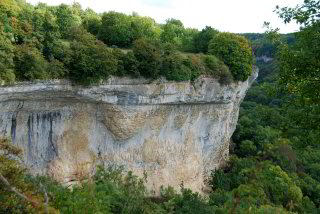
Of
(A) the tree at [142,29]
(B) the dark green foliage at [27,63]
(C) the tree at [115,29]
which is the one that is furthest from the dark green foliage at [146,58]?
(B) the dark green foliage at [27,63]

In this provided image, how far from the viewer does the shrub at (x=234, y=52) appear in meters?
22.5

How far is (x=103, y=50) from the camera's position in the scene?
16141 millimetres

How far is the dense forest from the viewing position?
26.2ft

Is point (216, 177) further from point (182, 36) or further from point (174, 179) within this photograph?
point (182, 36)

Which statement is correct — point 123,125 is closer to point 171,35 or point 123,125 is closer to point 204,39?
point 171,35

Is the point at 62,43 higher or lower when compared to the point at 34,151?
higher

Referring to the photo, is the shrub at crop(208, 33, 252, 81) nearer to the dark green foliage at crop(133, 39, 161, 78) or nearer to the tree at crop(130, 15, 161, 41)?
the tree at crop(130, 15, 161, 41)

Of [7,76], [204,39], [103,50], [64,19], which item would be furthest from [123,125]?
[204,39]

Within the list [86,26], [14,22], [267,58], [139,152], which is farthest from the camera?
[267,58]

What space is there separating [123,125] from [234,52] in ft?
26.2

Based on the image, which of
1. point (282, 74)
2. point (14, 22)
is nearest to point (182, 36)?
point (14, 22)

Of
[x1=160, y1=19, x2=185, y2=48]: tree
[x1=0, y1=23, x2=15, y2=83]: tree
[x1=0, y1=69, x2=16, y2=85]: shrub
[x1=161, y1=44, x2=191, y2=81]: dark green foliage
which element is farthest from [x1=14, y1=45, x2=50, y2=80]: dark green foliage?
[x1=160, y1=19, x2=185, y2=48]: tree

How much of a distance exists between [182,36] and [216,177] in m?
9.20

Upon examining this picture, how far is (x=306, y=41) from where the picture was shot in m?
8.00
